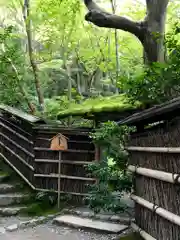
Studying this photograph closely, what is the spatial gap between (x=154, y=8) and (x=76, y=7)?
5.14 m

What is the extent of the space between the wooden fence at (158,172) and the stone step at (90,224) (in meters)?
0.77

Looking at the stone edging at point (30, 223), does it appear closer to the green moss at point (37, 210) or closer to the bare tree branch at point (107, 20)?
the green moss at point (37, 210)

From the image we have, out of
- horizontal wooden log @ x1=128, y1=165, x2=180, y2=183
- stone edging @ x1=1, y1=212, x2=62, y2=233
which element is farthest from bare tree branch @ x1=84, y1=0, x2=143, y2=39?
stone edging @ x1=1, y1=212, x2=62, y2=233

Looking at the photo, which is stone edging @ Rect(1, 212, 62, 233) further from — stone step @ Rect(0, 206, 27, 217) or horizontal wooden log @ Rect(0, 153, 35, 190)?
horizontal wooden log @ Rect(0, 153, 35, 190)

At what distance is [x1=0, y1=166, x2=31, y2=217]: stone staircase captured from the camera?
824 centimetres

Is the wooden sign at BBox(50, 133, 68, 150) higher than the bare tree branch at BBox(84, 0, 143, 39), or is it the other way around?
the bare tree branch at BBox(84, 0, 143, 39)

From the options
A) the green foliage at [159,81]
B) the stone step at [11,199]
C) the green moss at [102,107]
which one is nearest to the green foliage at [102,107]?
the green moss at [102,107]

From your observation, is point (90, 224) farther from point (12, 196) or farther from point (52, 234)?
point (12, 196)

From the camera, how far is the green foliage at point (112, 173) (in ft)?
22.4

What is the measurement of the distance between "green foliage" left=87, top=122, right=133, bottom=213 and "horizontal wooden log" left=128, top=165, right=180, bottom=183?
0.93 m

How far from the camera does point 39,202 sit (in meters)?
8.71

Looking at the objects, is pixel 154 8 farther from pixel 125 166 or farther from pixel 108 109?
pixel 125 166

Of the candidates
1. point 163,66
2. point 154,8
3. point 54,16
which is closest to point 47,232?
point 163,66

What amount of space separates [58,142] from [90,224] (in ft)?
8.03
